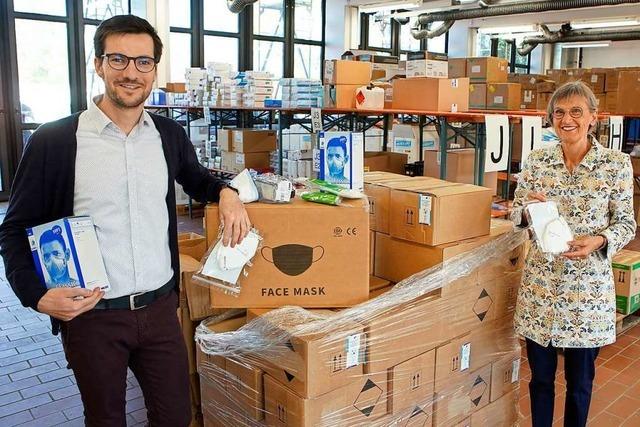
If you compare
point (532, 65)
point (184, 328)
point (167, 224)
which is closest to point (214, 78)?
point (184, 328)

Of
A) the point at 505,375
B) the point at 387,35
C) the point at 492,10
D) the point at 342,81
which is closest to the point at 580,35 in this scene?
the point at 492,10

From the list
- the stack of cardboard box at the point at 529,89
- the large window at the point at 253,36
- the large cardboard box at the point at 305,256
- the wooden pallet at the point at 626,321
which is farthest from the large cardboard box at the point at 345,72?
the stack of cardboard box at the point at 529,89

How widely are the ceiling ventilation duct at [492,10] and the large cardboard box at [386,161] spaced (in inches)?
181

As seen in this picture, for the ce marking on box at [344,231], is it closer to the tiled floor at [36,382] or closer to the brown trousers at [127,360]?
the brown trousers at [127,360]

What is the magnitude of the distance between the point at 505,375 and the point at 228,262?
1.28m

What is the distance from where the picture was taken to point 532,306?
198cm

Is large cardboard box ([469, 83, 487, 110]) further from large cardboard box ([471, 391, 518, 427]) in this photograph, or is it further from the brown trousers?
the brown trousers

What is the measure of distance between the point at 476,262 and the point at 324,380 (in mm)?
718

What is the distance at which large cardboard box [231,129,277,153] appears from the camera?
6066 mm

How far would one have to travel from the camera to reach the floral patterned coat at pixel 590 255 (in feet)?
6.13

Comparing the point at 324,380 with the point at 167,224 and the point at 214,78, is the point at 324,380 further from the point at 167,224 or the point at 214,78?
the point at 214,78

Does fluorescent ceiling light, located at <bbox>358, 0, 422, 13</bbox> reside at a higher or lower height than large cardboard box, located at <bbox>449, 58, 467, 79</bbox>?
higher

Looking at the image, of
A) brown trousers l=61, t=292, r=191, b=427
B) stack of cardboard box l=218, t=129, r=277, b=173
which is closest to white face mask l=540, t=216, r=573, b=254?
brown trousers l=61, t=292, r=191, b=427

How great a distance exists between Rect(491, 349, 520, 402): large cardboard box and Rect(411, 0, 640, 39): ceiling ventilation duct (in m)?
7.17
